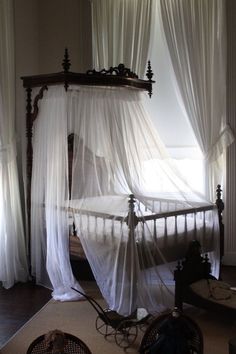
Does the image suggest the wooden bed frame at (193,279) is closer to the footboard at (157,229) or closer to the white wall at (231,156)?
the footboard at (157,229)

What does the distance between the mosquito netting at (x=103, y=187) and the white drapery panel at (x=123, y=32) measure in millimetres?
1014

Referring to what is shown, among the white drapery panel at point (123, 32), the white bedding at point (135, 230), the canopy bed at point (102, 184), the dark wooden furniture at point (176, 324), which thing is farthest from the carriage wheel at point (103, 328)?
the white drapery panel at point (123, 32)

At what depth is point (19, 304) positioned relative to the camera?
140 inches

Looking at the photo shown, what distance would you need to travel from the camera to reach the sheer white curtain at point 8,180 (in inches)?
157

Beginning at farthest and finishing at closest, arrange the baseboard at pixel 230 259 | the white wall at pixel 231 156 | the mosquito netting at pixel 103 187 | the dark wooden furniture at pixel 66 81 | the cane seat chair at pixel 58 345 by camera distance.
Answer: the baseboard at pixel 230 259 → the white wall at pixel 231 156 → the dark wooden furniture at pixel 66 81 → the mosquito netting at pixel 103 187 → the cane seat chair at pixel 58 345

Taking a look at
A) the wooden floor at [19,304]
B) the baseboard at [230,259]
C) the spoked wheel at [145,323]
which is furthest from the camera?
the baseboard at [230,259]

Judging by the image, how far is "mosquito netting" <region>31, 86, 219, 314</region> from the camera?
345cm

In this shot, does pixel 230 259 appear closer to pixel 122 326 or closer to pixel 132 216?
pixel 132 216

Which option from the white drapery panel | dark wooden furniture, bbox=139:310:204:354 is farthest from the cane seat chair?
the white drapery panel

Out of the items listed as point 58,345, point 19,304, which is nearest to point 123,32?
point 19,304

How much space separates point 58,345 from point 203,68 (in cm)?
345

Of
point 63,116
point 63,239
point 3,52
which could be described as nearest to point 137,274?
point 63,239

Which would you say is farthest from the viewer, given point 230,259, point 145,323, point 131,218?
point 230,259

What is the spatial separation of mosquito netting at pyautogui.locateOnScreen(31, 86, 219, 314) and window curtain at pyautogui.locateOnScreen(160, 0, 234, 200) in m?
0.93
